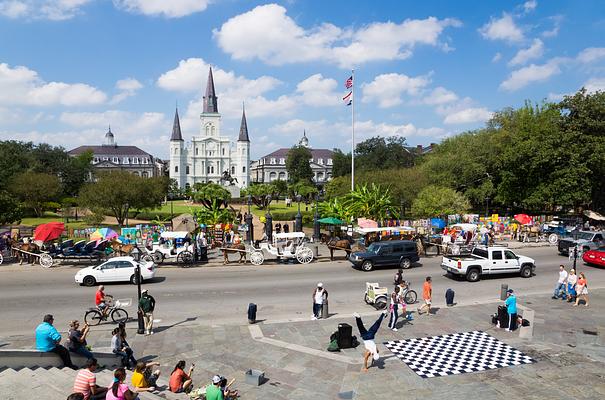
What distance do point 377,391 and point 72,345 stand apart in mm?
7565

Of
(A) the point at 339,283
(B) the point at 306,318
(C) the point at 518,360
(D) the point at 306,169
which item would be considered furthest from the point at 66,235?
(D) the point at 306,169

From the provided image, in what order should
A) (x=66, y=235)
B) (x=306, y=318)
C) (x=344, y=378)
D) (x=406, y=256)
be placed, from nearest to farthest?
(x=344, y=378), (x=306, y=318), (x=406, y=256), (x=66, y=235)

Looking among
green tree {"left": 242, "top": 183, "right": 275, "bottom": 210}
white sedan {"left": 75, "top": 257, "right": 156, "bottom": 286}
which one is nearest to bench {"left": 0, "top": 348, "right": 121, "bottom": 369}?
white sedan {"left": 75, "top": 257, "right": 156, "bottom": 286}

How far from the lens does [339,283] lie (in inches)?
818

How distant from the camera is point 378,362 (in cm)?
1140

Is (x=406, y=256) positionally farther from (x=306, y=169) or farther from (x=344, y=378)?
(x=306, y=169)

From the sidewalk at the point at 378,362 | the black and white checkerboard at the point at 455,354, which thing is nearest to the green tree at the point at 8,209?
the sidewalk at the point at 378,362

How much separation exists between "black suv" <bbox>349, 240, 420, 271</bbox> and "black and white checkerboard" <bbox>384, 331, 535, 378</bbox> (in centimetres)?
1012

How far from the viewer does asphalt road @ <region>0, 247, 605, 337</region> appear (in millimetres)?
15844

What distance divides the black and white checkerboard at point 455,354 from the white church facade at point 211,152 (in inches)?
5235

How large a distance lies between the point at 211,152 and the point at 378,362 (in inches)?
5553

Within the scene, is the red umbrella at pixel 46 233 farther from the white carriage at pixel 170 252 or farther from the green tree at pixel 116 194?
the green tree at pixel 116 194

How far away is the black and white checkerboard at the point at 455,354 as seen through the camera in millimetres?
11102

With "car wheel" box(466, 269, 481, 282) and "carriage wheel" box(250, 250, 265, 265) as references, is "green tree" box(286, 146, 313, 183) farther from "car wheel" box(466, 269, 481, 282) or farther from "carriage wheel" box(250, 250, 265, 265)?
"car wheel" box(466, 269, 481, 282)
